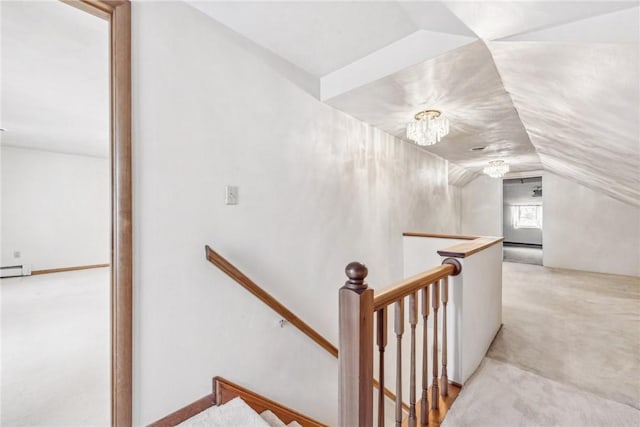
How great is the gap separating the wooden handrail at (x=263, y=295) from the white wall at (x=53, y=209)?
3.85 metres

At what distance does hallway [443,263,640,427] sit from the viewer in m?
1.48

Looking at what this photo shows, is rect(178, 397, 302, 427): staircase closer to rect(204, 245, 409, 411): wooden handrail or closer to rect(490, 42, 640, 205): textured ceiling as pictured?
rect(204, 245, 409, 411): wooden handrail

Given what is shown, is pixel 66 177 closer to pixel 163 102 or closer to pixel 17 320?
pixel 17 320

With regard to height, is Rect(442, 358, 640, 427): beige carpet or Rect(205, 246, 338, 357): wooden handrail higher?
Rect(205, 246, 338, 357): wooden handrail

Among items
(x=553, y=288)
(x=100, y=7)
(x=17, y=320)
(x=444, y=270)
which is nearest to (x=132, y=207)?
(x=100, y=7)

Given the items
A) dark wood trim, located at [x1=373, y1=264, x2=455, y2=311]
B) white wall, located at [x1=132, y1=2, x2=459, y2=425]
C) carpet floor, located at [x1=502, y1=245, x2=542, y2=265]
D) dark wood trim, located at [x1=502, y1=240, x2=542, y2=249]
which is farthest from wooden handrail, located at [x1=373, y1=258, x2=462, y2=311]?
dark wood trim, located at [x1=502, y1=240, x2=542, y2=249]

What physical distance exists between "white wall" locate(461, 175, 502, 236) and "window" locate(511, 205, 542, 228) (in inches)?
161

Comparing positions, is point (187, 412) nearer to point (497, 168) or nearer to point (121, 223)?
point (121, 223)

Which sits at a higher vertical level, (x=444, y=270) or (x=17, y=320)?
(x=444, y=270)

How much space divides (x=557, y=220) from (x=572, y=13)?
6.31 metres

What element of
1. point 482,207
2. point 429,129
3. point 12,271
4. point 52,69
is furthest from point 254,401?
point 482,207

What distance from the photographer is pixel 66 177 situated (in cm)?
532

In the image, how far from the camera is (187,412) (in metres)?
1.56

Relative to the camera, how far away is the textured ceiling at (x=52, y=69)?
158 centimetres
